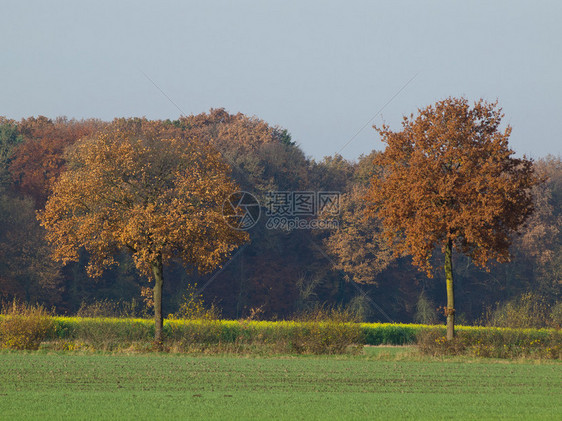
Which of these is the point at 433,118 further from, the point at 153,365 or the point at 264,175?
the point at 264,175

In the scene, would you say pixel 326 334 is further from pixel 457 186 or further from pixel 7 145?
pixel 7 145

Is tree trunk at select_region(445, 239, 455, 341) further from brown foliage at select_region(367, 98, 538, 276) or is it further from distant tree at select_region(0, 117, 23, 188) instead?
distant tree at select_region(0, 117, 23, 188)

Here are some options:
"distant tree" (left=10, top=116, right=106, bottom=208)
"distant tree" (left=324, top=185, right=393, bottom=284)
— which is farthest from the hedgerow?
"distant tree" (left=324, top=185, right=393, bottom=284)

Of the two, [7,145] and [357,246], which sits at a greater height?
[7,145]

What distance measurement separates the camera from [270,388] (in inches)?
760

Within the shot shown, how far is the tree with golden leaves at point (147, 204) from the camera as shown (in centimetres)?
3038

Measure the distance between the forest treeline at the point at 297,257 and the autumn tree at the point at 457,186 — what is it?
105 feet

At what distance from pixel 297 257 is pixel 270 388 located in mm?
51593

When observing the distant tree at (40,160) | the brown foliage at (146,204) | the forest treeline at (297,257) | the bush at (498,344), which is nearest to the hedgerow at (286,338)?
the bush at (498,344)

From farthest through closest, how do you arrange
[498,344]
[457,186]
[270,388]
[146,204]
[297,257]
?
[297,257] < [146,204] < [498,344] < [457,186] < [270,388]

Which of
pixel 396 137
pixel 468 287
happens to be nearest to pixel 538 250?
pixel 468 287

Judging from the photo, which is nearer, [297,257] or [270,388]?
[270,388]

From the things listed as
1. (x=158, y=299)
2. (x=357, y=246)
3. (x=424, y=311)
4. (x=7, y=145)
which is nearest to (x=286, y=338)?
(x=158, y=299)

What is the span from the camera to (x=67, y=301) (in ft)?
192
